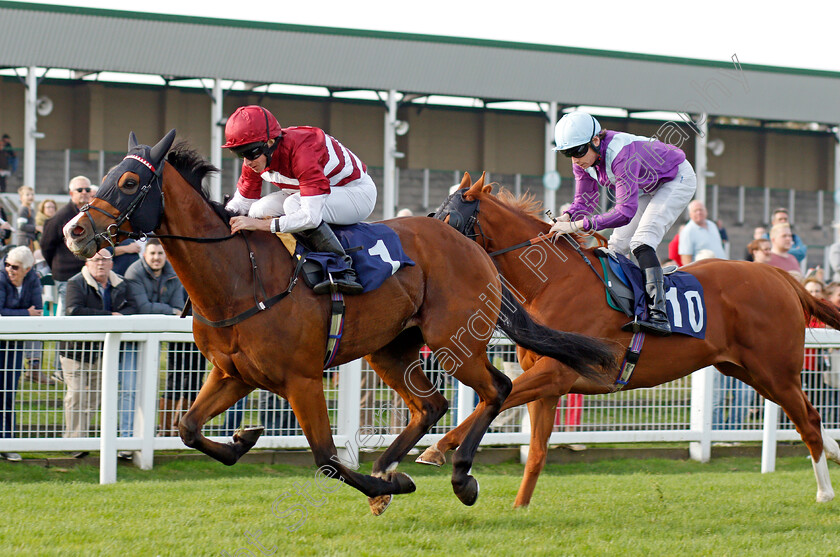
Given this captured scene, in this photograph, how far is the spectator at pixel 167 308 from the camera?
5406 millimetres

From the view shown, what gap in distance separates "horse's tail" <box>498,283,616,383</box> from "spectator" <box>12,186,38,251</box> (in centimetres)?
502

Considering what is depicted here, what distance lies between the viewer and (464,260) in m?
4.25

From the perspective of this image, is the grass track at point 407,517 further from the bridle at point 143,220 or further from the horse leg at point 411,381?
the bridle at point 143,220

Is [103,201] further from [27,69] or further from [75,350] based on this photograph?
[27,69]

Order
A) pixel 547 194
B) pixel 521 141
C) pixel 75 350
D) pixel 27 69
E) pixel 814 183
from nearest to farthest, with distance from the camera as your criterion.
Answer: pixel 75 350
pixel 27 69
pixel 547 194
pixel 521 141
pixel 814 183

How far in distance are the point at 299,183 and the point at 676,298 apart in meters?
2.09

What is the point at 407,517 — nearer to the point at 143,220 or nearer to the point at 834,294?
the point at 143,220

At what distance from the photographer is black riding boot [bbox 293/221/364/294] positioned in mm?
3756

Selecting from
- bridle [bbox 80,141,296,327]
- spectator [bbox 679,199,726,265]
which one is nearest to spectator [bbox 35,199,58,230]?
bridle [bbox 80,141,296,327]

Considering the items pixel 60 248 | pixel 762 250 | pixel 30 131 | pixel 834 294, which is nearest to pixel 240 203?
pixel 60 248

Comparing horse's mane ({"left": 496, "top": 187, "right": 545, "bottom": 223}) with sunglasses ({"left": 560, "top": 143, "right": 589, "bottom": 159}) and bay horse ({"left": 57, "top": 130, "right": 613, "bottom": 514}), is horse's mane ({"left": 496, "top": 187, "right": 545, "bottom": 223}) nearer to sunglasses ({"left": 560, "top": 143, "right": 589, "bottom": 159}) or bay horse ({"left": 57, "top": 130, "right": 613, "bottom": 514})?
sunglasses ({"left": 560, "top": 143, "right": 589, "bottom": 159})

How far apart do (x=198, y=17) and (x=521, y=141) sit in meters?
7.72

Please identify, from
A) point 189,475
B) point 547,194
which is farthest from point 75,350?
point 547,194

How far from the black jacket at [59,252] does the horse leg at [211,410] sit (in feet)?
9.11
